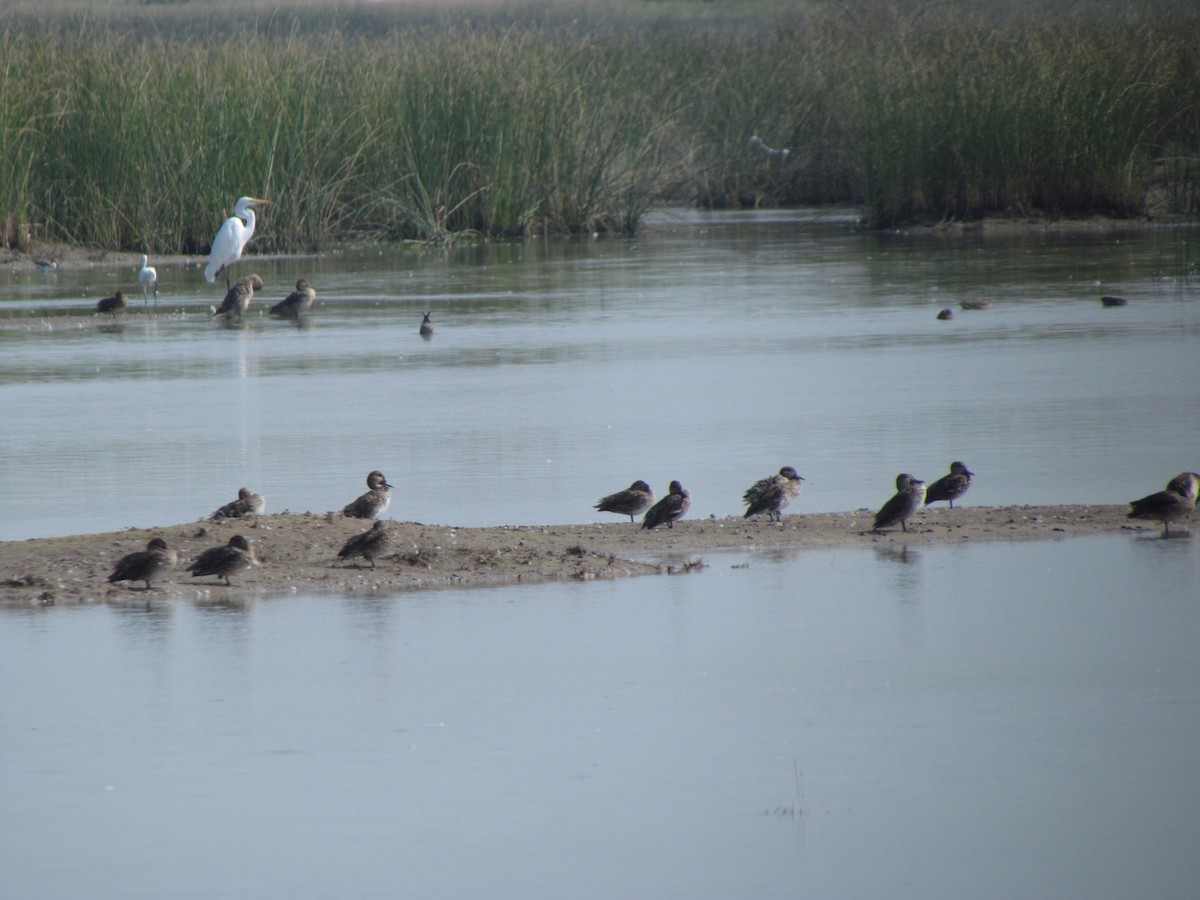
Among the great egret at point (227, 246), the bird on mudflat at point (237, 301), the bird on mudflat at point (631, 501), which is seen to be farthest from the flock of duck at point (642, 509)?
the great egret at point (227, 246)

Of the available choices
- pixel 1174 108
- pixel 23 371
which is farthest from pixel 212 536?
pixel 1174 108

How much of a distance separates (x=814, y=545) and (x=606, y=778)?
3236mm

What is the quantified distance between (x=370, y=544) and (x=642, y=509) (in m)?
1.52

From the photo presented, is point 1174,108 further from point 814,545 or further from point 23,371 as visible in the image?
point 814,545

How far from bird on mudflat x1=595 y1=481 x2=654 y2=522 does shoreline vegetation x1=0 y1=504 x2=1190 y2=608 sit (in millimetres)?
77

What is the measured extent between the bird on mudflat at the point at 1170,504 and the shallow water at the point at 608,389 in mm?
661

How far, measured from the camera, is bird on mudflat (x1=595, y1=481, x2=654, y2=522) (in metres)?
8.54

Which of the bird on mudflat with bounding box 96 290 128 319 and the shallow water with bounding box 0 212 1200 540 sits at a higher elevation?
the bird on mudflat with bounding box 96 290 128 319

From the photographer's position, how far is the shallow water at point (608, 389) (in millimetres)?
9695

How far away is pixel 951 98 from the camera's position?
26781 millimetres

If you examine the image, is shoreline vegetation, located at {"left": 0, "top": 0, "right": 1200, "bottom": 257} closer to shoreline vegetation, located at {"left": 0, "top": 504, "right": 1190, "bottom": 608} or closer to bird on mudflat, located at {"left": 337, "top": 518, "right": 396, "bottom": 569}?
shoreline vegetation, located at {"left": 0, "top": 504, "right": 1190, "bottom": 608}

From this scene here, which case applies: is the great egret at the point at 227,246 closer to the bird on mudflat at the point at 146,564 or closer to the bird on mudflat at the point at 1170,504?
the bird on mudflat at the point at 146,564

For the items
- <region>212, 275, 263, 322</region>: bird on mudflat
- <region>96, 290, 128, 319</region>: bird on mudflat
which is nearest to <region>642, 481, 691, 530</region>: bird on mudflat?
<region>212, 275, 263, 322</region>: bird on mudflat

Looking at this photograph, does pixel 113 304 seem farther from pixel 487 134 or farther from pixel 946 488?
pixel 946 488
